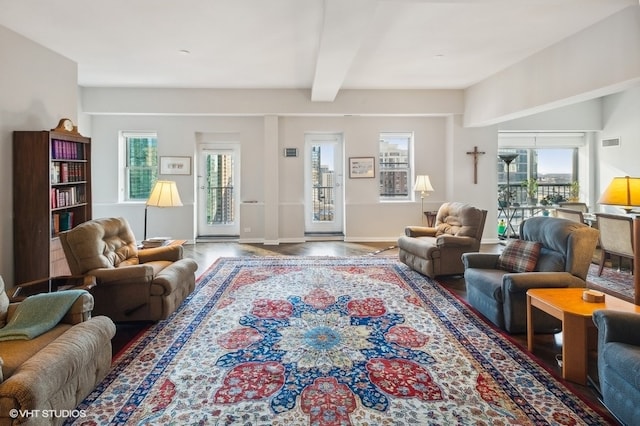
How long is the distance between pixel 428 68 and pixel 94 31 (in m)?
4.69

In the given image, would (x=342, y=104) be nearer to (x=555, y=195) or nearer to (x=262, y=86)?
(x=262, y=86)

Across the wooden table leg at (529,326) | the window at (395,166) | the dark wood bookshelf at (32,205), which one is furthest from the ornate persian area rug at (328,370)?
the window at (395,166)

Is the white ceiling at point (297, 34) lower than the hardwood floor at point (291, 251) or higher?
higher

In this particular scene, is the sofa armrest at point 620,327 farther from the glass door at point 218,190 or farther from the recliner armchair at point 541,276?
the glass door at point 218,190

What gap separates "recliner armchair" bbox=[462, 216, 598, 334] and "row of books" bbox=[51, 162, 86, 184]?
4.94 metres

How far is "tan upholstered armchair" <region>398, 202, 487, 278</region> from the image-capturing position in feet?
15.7

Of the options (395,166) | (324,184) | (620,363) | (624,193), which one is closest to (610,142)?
(395,166)

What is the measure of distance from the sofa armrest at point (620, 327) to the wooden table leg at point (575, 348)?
33cm

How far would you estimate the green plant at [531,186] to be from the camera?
8336mm

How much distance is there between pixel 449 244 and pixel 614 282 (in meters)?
2.24

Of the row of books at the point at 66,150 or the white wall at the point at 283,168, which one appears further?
the white wall at the point at 283,168

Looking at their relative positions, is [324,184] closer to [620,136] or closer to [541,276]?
[541,276]

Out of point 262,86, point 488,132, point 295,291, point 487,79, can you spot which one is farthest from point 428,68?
point 295,291

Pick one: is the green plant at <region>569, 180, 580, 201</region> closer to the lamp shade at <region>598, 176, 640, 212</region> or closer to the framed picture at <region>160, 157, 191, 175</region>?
the lamp shade at <region>598, 176, 640, 212</region>
